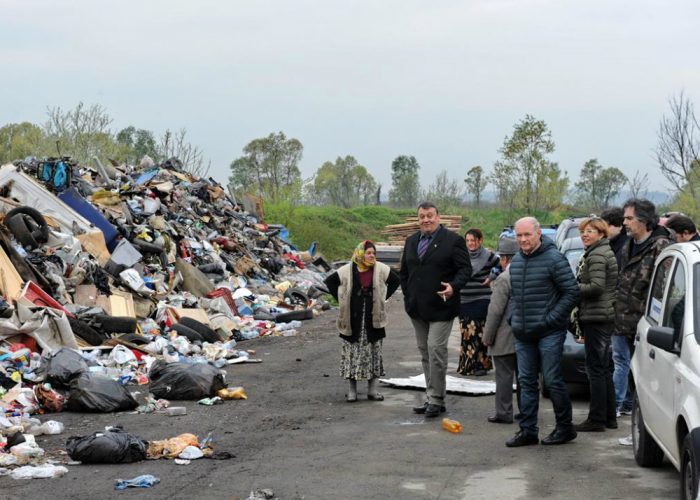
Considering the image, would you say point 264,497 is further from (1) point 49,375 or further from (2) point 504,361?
(1) point 49,375

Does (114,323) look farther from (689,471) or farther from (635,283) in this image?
(689,471)

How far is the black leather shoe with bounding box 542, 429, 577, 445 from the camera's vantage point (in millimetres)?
8867

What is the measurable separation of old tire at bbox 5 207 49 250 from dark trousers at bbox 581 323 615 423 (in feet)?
36.9

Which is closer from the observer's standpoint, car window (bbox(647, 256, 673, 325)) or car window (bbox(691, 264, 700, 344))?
car window (bbox(691, 264, 700, 344))

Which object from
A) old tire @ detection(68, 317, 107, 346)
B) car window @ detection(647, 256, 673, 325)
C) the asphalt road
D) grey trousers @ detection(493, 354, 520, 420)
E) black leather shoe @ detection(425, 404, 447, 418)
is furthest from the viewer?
old tire @ detection(68, 317, 107, 346)

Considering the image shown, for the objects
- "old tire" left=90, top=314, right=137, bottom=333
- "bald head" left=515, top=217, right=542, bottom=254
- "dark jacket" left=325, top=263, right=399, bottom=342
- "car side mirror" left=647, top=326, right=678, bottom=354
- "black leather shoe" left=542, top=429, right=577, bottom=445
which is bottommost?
"black leather shoe" left=542, top=429, right=577, bottom=445

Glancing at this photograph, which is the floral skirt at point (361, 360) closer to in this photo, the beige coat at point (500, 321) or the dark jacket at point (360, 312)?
the dark jacket at point (360, 312)

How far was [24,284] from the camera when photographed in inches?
607

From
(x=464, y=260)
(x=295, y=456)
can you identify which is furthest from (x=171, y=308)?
(x=295, y=456)

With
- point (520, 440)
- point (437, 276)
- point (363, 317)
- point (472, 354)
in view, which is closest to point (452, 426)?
point (520, 440)

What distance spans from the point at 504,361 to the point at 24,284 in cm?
853

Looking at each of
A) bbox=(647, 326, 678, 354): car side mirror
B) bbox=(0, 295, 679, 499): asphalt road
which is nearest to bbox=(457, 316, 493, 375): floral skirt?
bbox=(0, 295, 679, 499): asphalt road

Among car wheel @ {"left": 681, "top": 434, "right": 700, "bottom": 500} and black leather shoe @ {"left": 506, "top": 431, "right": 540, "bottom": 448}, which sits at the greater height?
car wheel @ {"left": 681, "top": 434, "right": 700, "bottom": 500}

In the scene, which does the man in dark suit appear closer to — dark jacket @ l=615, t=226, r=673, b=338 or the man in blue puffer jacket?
the man in blue puffer jacket
